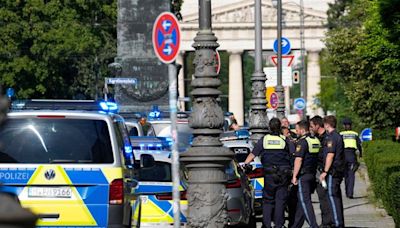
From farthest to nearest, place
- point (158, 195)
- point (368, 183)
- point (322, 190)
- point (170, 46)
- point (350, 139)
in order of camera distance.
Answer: point (368, 183)
point (350, 139)
point (322, 190)
point (158, 195)
point (170, 46)

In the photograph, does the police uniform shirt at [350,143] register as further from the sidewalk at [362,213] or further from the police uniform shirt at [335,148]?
the police uniform shirt at [335,148]

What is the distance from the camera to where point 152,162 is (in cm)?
1319

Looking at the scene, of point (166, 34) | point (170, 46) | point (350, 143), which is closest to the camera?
point (170, 46)

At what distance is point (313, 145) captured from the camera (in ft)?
56.3

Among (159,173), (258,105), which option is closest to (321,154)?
(159,173)

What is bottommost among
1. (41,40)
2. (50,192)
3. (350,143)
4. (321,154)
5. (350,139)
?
(350,143)

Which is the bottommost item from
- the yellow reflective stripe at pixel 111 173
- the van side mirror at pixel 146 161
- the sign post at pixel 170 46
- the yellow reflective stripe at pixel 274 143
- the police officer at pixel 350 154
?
the police officer at pixel 350 154

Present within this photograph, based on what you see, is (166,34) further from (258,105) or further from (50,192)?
(258,105)

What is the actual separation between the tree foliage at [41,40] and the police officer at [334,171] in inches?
1655

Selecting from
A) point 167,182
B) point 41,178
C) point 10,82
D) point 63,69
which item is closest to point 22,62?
point 10,82

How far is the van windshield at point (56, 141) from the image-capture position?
1147 cm

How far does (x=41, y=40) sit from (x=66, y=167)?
47.9 m

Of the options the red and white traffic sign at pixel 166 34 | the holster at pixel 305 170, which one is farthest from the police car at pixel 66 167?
the holster at pixel 305 170

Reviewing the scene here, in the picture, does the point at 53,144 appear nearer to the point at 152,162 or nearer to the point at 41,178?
the point at 41,178
